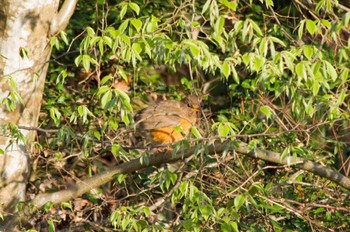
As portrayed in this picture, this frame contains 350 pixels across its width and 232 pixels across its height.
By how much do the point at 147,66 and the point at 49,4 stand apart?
2.52 meters

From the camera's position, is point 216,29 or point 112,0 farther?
point 112,0

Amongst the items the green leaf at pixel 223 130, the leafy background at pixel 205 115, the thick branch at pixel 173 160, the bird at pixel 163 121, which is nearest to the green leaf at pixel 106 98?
the leafy background at pixel 205 115

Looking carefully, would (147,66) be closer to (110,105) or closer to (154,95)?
(154,95)

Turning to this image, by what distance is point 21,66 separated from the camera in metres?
6.08

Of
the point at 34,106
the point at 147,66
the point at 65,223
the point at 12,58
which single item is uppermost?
the point at 12,58

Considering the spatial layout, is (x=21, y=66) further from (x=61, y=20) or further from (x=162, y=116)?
(x=162, y=116)

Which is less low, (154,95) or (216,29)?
(216,29)

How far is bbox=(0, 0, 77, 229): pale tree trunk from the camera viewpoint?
6.00 meters

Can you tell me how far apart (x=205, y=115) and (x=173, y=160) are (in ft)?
2.01

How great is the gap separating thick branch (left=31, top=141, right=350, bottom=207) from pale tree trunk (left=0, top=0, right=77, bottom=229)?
317 millimetres

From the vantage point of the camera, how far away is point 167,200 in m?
6.71

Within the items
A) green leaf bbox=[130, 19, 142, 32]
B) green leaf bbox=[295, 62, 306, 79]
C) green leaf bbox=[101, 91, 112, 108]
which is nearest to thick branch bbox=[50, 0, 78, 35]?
green leaf bbox=[130, 19, 142, 32]

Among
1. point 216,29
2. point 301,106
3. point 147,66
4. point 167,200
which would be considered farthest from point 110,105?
point 147,66

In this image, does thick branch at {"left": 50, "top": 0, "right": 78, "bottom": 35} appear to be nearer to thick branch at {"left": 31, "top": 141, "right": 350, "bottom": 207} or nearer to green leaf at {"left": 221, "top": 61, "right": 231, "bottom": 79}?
thick branch at {"left": 31, "top": 141, "right": 350, "bottom": 207}
